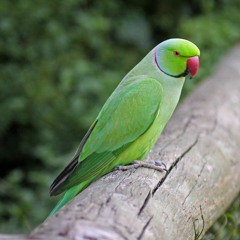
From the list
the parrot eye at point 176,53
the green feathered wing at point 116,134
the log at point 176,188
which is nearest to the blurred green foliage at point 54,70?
the log at point 176,188

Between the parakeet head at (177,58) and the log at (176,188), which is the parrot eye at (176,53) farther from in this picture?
the log at (176,188)

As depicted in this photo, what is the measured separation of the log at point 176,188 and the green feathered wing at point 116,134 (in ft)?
0.39

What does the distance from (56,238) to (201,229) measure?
0.81 metres

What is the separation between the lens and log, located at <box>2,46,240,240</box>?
4.84 feet

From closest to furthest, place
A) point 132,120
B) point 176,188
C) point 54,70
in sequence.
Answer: point 176,188 → point 132,120 → point 54,70

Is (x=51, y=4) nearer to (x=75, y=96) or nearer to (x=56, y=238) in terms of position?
(x=75, y=96)

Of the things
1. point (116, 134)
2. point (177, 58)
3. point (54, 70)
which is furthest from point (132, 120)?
point (54, 70)

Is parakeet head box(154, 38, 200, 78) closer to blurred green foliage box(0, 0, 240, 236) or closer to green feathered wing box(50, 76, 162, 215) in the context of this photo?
green feathered wing box(50, 76, 162, 215)

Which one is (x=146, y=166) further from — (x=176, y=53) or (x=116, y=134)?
(x=176, y=53)

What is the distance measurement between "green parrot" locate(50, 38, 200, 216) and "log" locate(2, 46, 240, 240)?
0.12 m

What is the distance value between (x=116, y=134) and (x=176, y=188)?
1.05 feet

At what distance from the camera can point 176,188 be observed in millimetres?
2020

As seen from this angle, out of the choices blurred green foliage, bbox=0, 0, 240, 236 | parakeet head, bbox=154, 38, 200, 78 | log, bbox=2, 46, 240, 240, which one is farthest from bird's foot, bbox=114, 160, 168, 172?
blurred green foliage, bbox=0, 0, 240, 236

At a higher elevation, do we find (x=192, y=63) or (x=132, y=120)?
(x=192, y=63)
